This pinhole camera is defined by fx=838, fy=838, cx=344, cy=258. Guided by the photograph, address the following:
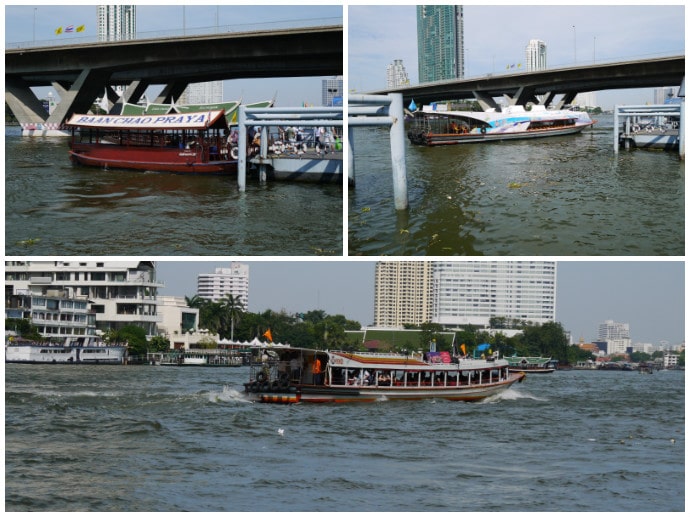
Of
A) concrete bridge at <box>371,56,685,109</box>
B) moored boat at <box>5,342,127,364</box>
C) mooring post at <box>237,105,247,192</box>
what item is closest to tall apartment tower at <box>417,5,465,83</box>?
concrete bridge at <box>371,56,685,109</box>

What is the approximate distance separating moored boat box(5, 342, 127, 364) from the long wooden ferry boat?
83.3 ft

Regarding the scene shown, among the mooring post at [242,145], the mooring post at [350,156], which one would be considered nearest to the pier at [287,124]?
the mooring post at [242,145]

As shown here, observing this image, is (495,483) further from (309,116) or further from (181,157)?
(181,157)

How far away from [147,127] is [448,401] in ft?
37.9

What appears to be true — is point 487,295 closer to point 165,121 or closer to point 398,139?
point 165,121

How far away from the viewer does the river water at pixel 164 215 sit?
46.9 ft

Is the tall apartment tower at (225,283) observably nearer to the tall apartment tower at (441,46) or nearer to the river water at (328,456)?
the tall apartment tower at (441,46)

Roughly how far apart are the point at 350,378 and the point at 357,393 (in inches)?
16.8

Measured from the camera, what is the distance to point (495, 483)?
11.0 metres

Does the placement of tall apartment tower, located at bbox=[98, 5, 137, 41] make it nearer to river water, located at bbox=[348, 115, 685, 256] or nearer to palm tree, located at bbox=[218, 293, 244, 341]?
river water, located at bbox=[348, 115, 685, 256]

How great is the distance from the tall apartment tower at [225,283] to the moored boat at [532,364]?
22878 millimetres

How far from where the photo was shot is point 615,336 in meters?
81.4

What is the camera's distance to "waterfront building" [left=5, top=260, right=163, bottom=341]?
43750 millimetres

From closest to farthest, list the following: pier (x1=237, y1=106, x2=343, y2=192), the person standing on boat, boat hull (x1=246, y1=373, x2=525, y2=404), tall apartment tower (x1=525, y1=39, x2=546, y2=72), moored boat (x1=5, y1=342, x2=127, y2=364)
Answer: pier (x1=237, y1=106, x2=343, y2=192) < boat hull (x1=246, y1=373, x2=525, y2=404) < the person standing on boat < tall apartment tower (x1=525, y1=39, x2=546, y2=72) < moored boat (x1=5, y1=342, x2=127, y2=364)
